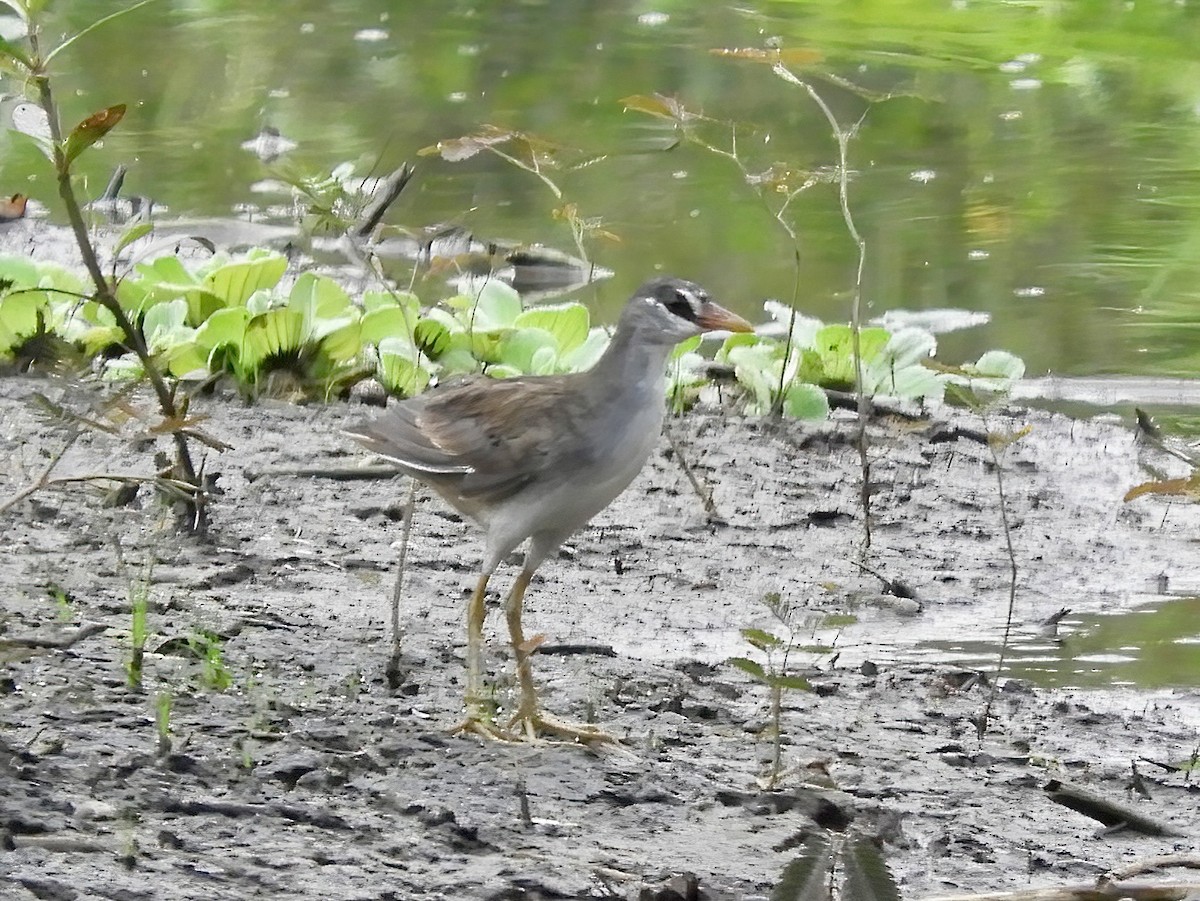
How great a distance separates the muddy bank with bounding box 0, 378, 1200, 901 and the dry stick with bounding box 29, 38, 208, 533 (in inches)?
8.9

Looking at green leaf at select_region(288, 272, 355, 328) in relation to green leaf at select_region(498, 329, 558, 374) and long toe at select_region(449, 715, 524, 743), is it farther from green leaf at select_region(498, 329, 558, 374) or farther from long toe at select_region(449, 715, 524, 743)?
long toe at select_region(449, 715, 524, 743)

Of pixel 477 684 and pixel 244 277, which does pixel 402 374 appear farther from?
pixel 477 684

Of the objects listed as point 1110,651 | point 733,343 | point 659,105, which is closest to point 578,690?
point 1110,651

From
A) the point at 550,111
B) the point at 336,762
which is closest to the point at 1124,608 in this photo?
the point at 336,762

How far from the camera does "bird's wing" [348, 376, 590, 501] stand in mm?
4168

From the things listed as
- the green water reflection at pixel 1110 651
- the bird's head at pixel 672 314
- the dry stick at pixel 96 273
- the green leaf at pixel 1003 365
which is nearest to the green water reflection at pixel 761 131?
the green leaf at pixel 1003 365

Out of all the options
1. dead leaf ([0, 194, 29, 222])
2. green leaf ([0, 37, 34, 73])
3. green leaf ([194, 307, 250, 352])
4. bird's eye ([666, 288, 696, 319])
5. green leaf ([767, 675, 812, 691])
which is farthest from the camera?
dead leaf ([0, 194, 29, 222])

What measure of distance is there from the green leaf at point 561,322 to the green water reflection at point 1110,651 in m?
2.58

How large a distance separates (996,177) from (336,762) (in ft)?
26.9

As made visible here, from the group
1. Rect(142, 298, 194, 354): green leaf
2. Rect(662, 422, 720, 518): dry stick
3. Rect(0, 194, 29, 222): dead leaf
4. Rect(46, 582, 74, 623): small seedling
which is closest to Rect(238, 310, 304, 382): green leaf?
Rect(142, 298, 194, 354): green leaf

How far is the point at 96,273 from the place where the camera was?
168 inches

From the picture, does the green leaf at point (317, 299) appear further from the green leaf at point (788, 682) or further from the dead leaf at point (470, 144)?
the green leaf at point (788, 682)

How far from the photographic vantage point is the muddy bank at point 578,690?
321 cm

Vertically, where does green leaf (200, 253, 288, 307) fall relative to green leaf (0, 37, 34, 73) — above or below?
below
